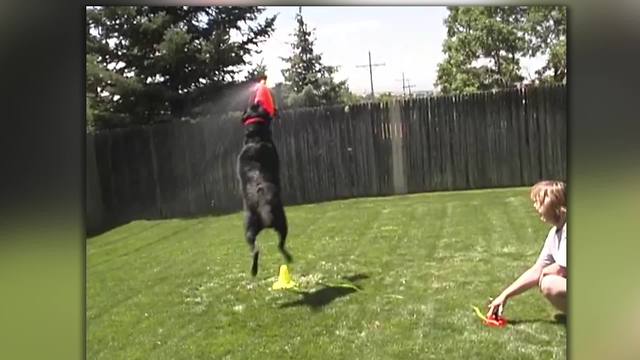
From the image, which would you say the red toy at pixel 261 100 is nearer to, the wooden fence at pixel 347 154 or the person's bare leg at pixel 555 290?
the wooden fence at pixel 347 154

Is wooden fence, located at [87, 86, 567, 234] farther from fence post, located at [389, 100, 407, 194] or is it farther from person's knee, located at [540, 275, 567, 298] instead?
person's knee, located at [540, 275, 567, 298]

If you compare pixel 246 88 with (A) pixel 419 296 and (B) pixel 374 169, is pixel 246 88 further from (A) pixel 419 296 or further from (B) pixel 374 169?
(A) pixel 419 296

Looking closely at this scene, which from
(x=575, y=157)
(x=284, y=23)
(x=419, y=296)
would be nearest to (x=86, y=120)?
(x=284, y=23)

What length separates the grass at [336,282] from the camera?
101 inches

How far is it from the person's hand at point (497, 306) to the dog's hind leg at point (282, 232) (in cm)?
73

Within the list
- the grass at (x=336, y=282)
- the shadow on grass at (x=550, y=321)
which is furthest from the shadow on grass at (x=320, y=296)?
the shadow on grass at (x=550, y=321)

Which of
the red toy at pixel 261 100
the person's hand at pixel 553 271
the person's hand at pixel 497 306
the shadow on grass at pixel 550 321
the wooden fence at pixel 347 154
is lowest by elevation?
the shadow on grass at pixel 550 321

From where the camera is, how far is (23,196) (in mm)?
2484

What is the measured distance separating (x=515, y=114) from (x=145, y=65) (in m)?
1.33

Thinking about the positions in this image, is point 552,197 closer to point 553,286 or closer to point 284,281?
point 553,286

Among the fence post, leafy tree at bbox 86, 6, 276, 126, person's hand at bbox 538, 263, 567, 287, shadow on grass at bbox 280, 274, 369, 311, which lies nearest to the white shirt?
person's hand at bbox 538, 263, 567, 287

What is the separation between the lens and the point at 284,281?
264 centimetres

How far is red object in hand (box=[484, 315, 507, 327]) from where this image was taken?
2686 millimetres

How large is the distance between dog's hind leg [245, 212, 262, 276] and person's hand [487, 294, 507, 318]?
0.85 metres
